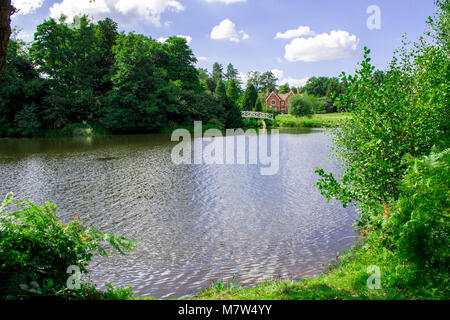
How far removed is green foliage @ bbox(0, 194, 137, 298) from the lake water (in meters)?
2.31

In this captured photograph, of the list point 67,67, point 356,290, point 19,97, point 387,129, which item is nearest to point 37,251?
point 356,290

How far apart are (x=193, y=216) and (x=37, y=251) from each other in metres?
7.01

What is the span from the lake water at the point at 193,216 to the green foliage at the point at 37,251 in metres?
2.31

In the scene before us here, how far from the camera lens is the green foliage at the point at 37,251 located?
3.51 m

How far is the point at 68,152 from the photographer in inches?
997

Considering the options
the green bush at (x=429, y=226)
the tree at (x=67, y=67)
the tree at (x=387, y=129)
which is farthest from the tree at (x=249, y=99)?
the green bush at (x=429, y=226)

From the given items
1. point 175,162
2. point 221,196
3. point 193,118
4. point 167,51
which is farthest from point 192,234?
point 167,51

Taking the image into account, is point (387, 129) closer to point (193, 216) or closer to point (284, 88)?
point (193, 216)

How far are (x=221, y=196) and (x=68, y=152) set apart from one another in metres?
17.4

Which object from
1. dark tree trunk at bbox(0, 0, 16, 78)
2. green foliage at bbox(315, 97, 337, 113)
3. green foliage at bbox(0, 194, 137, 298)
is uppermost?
green foliage at bbox(315, 97, 337, 113)

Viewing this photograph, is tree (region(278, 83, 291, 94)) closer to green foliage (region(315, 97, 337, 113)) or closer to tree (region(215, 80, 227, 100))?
green foliage (region(315, 97, 337, 113))

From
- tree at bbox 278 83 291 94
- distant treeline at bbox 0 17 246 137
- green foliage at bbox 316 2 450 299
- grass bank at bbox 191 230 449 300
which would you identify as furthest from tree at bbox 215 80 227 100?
tree at bbox 278 83 291 94

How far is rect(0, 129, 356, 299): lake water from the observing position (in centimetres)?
696

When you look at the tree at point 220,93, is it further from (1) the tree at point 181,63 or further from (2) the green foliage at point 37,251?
(2) the green foliage at point 37,251
